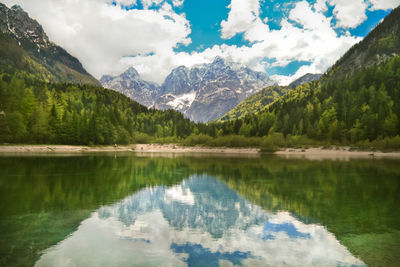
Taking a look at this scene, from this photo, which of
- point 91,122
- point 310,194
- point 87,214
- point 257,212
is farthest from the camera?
point 91,122

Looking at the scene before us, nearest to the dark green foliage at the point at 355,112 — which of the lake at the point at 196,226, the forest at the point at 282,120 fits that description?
the forest at the point at 282,120

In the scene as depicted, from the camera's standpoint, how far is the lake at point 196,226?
36.8 ft

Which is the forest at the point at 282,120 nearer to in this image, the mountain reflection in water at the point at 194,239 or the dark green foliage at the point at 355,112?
the dark green foliage at the point at 355,112

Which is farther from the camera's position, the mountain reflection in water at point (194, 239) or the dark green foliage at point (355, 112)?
the dark green foliage at point (355, 112)

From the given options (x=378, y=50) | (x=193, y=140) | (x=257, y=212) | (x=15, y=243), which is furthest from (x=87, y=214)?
(x=378, y=50)

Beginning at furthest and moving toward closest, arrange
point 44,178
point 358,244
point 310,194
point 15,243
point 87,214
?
point 44,178
point 310,194
point 87,214
point 358,244
point 15,243

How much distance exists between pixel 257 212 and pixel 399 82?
143m

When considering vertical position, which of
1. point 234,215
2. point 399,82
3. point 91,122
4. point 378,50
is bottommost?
point 234,215

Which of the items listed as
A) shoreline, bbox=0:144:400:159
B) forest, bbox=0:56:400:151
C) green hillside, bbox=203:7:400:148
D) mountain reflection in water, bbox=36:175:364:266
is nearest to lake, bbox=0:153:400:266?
mountain reflection in water, bbox=36:175:364:266

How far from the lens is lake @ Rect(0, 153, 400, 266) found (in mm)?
11203

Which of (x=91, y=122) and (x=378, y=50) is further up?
(x=378, y=50)

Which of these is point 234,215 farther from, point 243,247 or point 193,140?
point 193,140

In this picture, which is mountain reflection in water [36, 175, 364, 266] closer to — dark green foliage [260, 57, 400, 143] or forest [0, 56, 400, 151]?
forest [0, 56, 400, 151]

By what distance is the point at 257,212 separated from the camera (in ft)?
63.5
